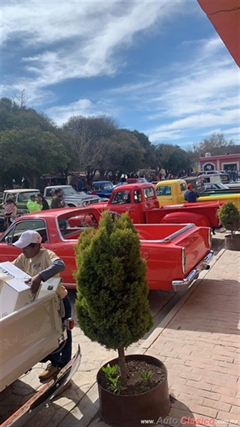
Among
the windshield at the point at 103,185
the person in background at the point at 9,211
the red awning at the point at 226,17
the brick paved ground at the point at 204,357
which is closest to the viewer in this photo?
the red awning at the point at 226,17

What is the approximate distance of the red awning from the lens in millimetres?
2320

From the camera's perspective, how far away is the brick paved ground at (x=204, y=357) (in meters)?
2.91

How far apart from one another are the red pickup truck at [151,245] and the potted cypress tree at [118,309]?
208 centimetres

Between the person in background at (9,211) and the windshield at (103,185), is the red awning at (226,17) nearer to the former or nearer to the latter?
the person in background at (9,211)

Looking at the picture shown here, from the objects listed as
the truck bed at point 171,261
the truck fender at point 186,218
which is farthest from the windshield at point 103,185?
the truck bed at point 171,261

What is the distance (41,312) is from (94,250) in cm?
82

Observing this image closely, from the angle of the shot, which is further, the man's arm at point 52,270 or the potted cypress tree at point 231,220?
the potted cypress tree at point 231,220

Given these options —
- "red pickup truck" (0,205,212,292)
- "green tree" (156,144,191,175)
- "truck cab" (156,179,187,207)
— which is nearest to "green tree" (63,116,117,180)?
"green tree" (156,144,191,175)

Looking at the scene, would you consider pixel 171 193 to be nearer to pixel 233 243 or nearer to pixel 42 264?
pixel 233 243

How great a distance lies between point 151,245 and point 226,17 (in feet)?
10.8

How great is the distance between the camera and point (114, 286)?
275cm

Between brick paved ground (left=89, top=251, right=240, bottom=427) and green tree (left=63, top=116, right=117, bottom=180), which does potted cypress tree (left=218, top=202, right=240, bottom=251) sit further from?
green tree (left=63, top=116, right=117, bottom=180)

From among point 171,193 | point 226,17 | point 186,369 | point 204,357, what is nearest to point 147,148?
point 171,193

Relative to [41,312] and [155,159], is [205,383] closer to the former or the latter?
[41,312]
